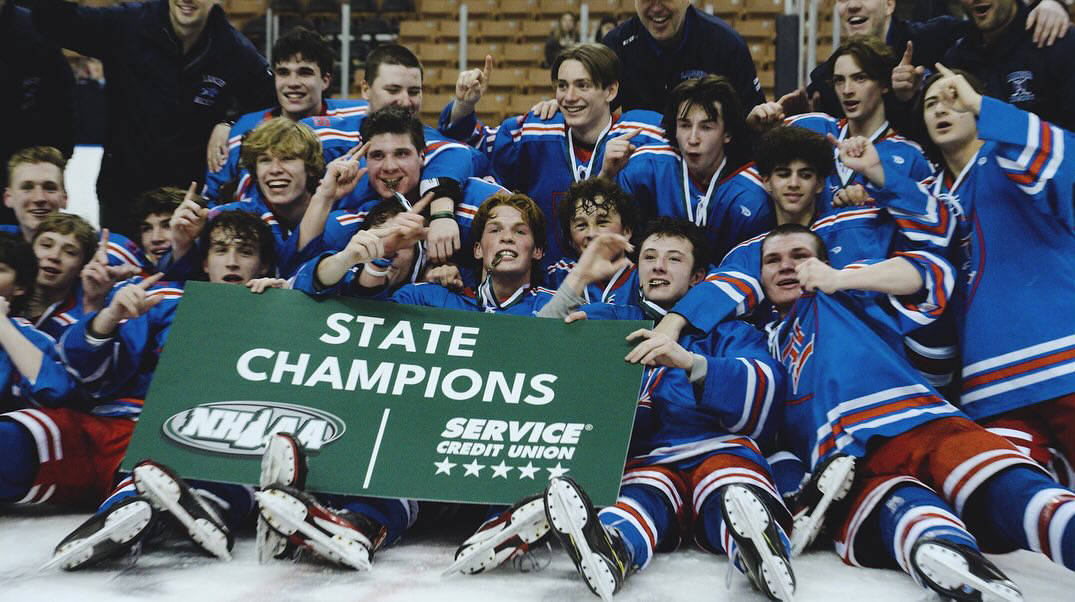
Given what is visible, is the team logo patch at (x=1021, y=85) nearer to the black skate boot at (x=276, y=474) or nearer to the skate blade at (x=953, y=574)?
the skate blade at (x=953, y=574)

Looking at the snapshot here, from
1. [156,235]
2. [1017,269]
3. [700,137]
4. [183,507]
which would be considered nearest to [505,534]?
[183,507]

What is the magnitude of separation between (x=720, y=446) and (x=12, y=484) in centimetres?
177

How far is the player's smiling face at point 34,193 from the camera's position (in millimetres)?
3252

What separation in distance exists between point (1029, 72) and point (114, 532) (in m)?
3.25

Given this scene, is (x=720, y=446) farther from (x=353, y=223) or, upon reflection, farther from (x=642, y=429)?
(x=353, y=223)

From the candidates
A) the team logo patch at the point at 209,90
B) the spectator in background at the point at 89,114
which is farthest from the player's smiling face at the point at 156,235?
the spectator in background at the point at 89,114

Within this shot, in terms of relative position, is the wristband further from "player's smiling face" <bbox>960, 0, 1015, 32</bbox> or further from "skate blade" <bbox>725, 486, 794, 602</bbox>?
"player's smiling face" <bbox>960, 0, 1015, 32</bbox>

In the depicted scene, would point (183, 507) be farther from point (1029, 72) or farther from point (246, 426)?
point (1029, 72)

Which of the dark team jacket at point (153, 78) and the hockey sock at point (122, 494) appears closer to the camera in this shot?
the hockey sock at point (122, 494)

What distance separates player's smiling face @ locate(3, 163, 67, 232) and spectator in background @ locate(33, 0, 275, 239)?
0.64 m

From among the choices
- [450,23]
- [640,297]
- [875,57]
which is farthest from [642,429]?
[450,23]

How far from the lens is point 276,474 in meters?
2.12

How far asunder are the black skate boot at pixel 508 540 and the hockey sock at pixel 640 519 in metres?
0.19

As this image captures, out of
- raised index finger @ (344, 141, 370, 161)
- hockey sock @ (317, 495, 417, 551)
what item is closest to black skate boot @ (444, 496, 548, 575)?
hockey sock @ (317, 495, 417, 551)
